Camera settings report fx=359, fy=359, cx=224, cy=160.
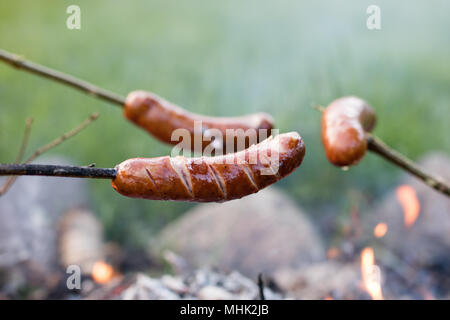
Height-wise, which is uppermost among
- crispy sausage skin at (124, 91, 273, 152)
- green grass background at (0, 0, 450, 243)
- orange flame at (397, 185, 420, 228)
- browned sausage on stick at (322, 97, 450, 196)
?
green grass background at (0, 0, 450, 243)

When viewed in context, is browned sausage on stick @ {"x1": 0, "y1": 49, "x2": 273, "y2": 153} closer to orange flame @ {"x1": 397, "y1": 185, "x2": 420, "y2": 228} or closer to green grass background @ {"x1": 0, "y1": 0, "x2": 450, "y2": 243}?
orange flame @ {"x1": 397, "y1": 185, "x2": 420, "y2": 228}

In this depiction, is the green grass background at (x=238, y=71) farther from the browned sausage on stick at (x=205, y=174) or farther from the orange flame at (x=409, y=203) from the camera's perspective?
the browned sausage on stick at (x=205, y=174)

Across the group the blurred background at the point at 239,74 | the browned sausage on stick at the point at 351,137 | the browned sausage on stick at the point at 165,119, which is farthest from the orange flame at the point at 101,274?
the browned sausage on stick at the point at 351,137

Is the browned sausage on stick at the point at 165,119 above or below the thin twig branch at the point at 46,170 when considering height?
above

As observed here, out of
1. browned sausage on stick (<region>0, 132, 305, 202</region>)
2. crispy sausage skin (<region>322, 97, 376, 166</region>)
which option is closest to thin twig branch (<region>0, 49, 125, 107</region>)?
browned sausage on stick (<region>0, 132, 305, 202</region>)

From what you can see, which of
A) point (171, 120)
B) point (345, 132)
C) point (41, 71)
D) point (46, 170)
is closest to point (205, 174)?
point (46, 170)
